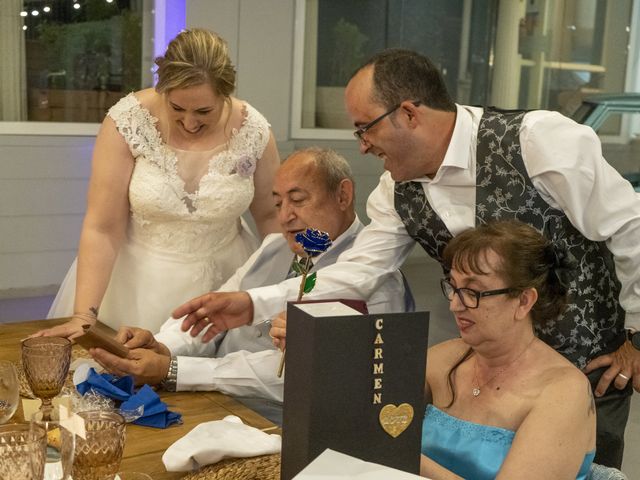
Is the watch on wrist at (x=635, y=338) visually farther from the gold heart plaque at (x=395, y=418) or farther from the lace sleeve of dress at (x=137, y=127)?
the lace sleeve of dress at (x=137, y=127)

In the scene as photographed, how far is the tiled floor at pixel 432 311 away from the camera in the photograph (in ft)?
12.8

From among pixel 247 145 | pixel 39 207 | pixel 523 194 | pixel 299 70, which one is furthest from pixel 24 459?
pixel 299 70

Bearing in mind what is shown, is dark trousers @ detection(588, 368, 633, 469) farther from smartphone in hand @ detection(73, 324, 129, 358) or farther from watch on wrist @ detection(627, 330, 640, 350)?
smartphone in hand @ detection(73, 324, 129, 358)

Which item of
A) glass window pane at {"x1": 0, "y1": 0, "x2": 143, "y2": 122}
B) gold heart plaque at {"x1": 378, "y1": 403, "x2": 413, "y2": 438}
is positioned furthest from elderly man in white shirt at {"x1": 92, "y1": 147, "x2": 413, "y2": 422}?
glass window pane at {"x1": 0, "y1": 0, "x2": 143, "y2": 122}

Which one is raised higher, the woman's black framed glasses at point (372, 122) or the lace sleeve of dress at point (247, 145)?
the woman's black framed glasses at point (372, 122)

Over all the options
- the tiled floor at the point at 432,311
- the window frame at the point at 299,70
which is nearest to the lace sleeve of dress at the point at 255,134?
the tiled floor at the point at 432,311

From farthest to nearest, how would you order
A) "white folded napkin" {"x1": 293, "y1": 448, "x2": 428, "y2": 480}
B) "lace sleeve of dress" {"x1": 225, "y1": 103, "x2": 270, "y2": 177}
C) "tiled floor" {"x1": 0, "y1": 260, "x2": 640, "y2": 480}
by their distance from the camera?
"tiled floor" {"x1": 0, "y1": 260, "x2": 640, "y2": 480} < "lace sleeve of dress" {"x1": 225, "y1": 103, "x2": 270, "y2": 177} < "white folded napkin" {"x1": 293, "y1": 448, "x2": 428, "y2": 480}

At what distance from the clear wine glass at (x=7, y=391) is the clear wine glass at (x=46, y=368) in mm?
43

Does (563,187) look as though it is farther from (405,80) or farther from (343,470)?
(343,470)

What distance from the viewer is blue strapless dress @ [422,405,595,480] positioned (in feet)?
5.46

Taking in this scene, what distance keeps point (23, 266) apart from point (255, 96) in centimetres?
204

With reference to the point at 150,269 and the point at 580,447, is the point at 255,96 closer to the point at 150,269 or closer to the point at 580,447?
the point at 150,269

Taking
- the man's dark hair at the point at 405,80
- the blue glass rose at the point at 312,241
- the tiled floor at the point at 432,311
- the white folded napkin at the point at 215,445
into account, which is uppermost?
the man's dark hair at the point at 405,80

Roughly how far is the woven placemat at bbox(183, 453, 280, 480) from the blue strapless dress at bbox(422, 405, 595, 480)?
36cm
